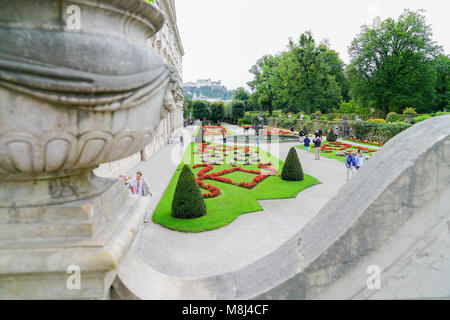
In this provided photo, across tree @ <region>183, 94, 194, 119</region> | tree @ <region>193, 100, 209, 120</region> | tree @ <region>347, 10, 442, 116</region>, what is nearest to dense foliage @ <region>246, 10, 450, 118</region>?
tree @ <region>347, 10, 442, 116</region>

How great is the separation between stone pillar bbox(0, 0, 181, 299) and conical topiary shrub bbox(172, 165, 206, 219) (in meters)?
6.55

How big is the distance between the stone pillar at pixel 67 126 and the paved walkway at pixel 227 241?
3.15m

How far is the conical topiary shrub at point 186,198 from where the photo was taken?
8367mm

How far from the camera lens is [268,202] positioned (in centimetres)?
1030

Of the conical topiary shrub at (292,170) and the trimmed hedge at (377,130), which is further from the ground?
the trimmed hedge at (377,130)

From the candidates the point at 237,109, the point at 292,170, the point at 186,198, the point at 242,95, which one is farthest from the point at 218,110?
the point at 186,198

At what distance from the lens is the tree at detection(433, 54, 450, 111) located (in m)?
44.2

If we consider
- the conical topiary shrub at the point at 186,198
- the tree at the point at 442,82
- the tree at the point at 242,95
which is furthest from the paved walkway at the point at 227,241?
the tree at the point at 242,95

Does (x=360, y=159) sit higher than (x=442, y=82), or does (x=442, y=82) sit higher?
(x=442, y=82)

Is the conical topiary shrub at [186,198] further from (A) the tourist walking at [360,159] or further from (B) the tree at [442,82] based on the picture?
(B) the tree at [442,82]

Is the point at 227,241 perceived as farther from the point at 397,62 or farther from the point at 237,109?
the point at 237,109

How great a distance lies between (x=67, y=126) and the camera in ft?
4.42

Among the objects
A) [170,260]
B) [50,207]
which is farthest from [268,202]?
[50,207]

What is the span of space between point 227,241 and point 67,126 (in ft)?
20.9
